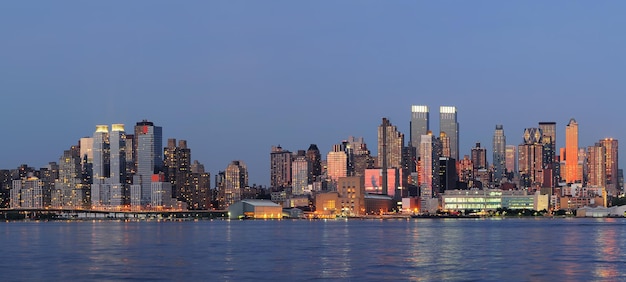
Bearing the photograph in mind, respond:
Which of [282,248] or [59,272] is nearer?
[59,272]

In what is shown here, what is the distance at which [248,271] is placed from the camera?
7056cm

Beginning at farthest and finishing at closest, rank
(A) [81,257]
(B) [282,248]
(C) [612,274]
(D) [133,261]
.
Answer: (B) [282,248], (A) [81,257], (D) [133,261], (C) [612,274]

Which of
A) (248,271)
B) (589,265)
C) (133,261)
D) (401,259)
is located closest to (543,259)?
(589,265)

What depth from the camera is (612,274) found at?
219ft

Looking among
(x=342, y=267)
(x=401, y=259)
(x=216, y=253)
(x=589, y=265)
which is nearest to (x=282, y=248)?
(x=216, y=253)

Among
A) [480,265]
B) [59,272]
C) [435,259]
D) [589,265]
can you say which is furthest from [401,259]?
[59,272]

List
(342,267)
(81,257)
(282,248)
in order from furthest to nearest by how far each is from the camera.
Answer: (282,248) → (81,257) → (342,267)

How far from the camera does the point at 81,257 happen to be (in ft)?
287

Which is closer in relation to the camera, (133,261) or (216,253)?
(133,261)

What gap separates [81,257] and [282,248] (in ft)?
77.2

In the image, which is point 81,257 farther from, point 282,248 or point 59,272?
point 282,248

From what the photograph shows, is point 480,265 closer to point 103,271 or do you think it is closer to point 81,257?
point 103,271

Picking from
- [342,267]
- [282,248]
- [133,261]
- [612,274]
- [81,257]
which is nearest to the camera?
[612,274]

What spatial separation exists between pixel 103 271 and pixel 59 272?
3.27m
